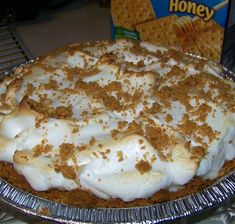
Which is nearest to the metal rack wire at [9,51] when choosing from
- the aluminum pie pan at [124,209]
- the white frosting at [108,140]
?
the white frosting at [108,140]

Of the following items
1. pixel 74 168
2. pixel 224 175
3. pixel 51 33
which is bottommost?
pixel 51 33

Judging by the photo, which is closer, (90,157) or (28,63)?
(90,157)

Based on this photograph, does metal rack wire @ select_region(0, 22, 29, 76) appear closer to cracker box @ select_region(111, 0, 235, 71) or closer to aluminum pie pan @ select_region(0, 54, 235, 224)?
cracker box @ select_region(111, 0, 235, 71)

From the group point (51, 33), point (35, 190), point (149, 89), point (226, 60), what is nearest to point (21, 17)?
point (51, 33)

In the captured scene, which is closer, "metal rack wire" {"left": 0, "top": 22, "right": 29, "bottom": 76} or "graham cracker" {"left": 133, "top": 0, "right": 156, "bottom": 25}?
"graham cracker" {"left": 133, "top": 0, "right": 156, "bottom": 25}

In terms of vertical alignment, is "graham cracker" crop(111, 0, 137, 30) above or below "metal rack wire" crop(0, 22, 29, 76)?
above

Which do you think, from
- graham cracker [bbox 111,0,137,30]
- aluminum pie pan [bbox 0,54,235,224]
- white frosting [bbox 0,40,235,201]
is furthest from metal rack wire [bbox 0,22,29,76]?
aluminum pie pan [bbox 0,54,235,224]

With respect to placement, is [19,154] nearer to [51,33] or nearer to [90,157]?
[90,157]

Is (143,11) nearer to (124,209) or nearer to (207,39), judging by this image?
(207,39)
